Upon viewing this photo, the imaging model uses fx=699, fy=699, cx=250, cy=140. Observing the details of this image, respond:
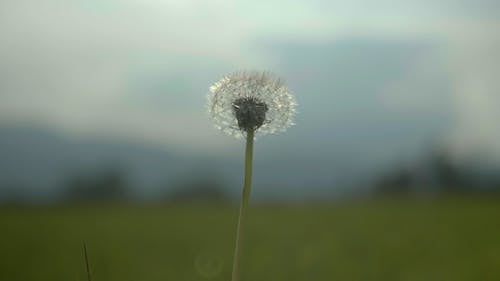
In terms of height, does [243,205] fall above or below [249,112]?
below

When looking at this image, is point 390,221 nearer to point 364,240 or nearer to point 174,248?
point 364,240

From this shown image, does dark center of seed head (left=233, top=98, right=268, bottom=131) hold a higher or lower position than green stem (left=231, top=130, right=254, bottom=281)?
higher

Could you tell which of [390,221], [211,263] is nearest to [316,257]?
[211,263]

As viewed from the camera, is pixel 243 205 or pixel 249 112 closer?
pixel 243 205

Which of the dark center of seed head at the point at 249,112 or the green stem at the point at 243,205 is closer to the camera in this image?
the green stem at the point at 243,205

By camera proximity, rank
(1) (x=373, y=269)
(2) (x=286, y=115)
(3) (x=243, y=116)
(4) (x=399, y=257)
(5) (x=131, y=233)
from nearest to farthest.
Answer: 1. (3) (x=243, y=116)
2. (2) (x=286, y=115)
3. (1) (x=373, y=269)
4. (4) (x=399, y=257)
5. (5) (x=131, y=233)

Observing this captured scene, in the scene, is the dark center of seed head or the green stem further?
the dark center of seed head

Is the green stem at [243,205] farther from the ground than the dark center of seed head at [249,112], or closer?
closer

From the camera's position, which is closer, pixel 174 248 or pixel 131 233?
pixel 174 248
